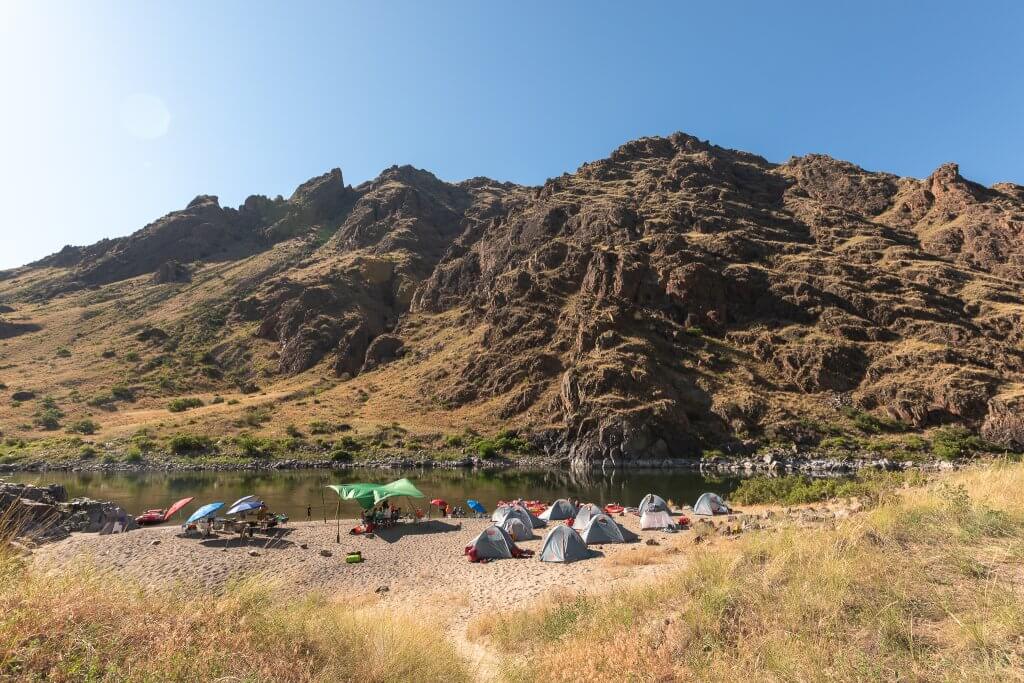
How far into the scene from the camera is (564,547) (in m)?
20.5

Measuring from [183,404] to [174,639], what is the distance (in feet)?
315

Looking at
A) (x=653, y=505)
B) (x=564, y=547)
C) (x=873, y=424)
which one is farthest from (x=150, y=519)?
(x=873, y=424)

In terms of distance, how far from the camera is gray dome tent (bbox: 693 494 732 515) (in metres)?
29.4

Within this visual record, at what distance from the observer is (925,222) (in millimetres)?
106812

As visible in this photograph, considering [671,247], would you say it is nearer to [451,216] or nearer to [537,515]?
[537,515]

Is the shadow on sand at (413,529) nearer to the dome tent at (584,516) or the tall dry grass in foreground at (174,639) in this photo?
the dome tent at (584,516)

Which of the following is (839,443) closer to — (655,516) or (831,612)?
(655,516)

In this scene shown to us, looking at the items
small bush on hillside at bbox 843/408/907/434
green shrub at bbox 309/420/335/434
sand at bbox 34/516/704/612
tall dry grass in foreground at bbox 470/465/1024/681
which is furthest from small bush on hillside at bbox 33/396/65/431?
small bush on hillside at bbox 843/408/907/434

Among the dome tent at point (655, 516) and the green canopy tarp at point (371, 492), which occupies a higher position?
the green canopy tarp at point (371, 492)

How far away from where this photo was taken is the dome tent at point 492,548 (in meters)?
21.1

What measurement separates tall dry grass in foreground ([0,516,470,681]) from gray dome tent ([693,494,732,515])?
2590 cm

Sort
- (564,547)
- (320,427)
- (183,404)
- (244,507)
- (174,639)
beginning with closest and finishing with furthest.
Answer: (174,639)
(564,547)
(244,507)
(320,427)
(183,404)

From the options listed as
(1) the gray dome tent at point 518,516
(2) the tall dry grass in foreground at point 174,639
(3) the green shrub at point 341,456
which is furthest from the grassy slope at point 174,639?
(3) the green shrub at point 341,456

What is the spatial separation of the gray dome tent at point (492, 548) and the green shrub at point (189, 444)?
58.1m
